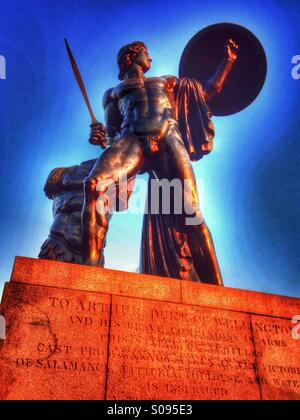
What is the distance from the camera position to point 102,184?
6.61 meters

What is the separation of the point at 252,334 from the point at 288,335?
55 cm

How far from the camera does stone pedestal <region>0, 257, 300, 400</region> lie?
4191 millimetres

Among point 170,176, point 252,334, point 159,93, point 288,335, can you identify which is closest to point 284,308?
point 288,335

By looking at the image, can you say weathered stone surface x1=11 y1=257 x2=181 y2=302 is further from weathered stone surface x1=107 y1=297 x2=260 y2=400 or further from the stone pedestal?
weathered stone surface x1=107 y1=297 x2=260 y2=400

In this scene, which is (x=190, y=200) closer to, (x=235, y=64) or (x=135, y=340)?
(x=135, y=340)

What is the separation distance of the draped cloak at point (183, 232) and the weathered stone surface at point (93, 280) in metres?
1.71

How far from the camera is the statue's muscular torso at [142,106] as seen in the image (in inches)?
305

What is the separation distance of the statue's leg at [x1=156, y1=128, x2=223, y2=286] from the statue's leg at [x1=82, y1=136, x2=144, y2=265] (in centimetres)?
50

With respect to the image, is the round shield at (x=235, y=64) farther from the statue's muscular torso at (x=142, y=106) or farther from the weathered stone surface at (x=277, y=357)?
the weathered stone surface at (x=277, y=357)

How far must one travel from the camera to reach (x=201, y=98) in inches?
364

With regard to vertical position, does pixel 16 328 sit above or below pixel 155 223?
below

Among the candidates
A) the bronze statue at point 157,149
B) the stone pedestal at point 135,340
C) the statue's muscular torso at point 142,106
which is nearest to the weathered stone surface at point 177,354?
the stone pedestal at point 135,340

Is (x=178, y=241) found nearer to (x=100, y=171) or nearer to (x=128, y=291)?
(x=100, y=171)
